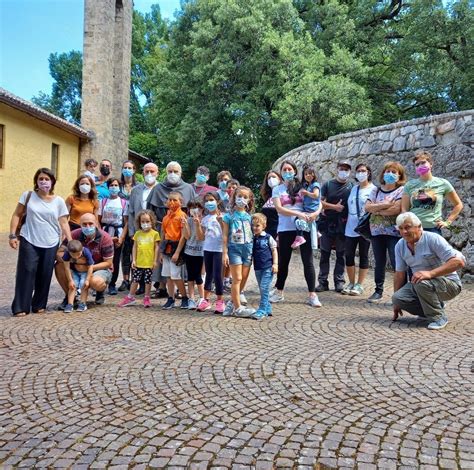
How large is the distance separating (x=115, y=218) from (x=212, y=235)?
1.86m

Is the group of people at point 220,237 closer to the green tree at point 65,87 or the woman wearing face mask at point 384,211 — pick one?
the woman wearing face mask at point 384,211

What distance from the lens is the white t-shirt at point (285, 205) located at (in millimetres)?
6742

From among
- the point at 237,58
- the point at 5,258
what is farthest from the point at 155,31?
the point at 5,258

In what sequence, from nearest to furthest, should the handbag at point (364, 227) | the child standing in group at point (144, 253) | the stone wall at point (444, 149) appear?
the child standing in group at point (144, 253), the handbag at point (364, 227), the stone wall at point (444, 149)

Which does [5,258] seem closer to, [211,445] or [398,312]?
[398,312]

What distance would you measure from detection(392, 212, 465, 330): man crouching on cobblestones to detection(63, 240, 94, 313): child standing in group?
3619 mm

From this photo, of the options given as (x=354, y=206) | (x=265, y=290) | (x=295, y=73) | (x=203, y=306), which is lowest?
(x=203, y=306)

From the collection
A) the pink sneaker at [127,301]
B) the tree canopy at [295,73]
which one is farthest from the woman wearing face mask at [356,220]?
the tree canopy at [295,73]

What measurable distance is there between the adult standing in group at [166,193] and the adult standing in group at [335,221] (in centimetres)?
212

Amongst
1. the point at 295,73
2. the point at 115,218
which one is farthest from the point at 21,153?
the point at 115,218

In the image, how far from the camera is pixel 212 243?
611cm

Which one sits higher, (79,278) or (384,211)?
(384,211)

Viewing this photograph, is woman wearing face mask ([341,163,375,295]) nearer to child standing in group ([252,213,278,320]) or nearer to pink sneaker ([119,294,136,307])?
child standing in group ([252,213,278,320])

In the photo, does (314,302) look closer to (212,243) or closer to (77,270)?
(212,243)
